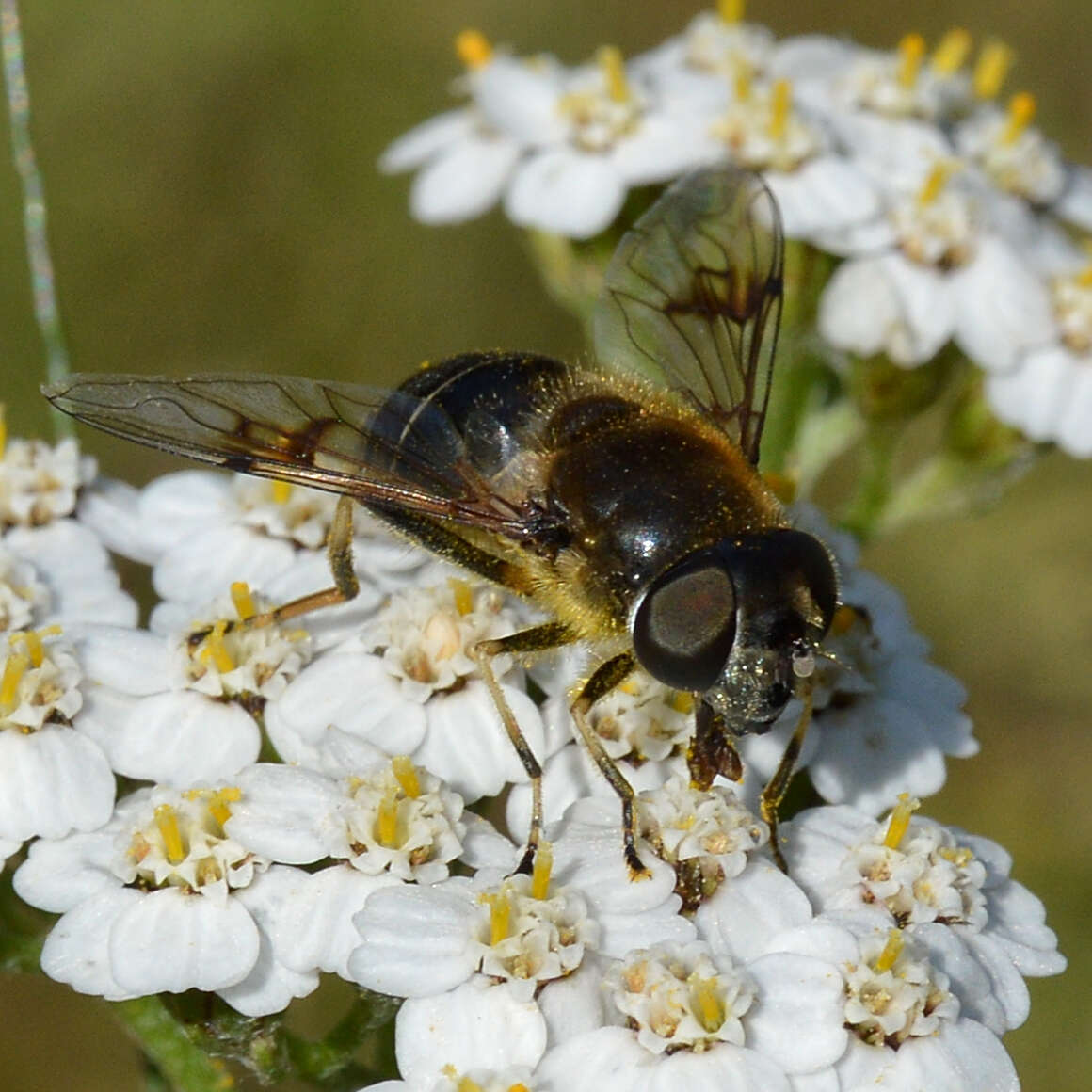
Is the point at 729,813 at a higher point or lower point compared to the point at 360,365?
higher

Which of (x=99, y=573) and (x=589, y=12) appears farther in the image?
(x=589, y=12)

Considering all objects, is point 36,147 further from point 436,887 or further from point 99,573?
point 436,887

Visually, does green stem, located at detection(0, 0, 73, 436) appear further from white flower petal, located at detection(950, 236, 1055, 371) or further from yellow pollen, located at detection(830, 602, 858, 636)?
white flower petal, located at detection(950, 236, 1055, 371)

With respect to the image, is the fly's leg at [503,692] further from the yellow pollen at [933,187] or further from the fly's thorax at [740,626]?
the yellow pollen at [933,187]

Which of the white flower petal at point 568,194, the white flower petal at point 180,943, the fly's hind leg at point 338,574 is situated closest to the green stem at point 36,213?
the fly's hind leg at point 338,574

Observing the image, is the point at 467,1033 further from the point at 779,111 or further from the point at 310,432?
the point at 779,111

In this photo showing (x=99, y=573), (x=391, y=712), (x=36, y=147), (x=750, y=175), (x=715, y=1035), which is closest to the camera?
(x=715, y=1035)

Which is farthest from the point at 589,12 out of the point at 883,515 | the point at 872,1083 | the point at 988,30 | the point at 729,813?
the point at 872,1083
